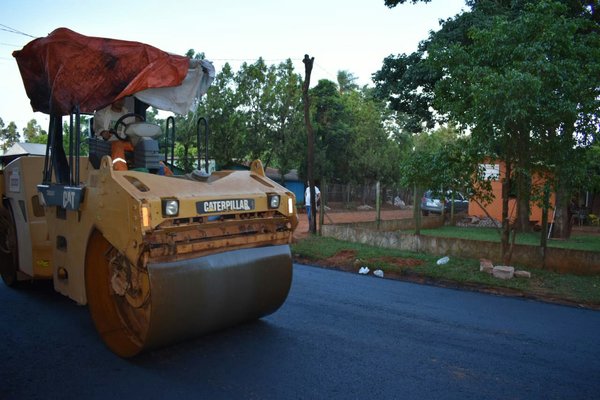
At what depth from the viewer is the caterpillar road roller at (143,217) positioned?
12.7 ft

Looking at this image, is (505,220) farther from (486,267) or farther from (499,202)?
(499,202)

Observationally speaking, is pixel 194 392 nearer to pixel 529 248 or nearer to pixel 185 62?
pixel 185 62

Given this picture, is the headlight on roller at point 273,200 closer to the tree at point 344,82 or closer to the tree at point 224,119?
the tree at point 224,119

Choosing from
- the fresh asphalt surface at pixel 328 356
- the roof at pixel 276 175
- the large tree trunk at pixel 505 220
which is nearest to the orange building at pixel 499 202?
the large tree trunk at pixel 505 220

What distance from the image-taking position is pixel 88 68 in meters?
4.44

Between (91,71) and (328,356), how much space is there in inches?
134

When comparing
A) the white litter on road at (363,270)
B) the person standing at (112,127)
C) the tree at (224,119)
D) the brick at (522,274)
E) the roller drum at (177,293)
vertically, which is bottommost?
the white litter on road at (363,270)

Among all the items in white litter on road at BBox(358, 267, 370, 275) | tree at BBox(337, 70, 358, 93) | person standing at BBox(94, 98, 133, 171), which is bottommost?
white litter on road at BBox(358, 267, 370, 275)

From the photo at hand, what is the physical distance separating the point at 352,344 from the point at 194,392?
5.51 ft

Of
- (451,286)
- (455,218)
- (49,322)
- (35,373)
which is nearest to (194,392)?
(35,373)

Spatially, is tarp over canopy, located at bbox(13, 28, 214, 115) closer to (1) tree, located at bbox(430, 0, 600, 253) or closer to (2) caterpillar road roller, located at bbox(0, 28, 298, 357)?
(2) caterpillar road roller, located at bbox(0, 28, 298, 357)

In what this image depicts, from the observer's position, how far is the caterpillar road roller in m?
3.87

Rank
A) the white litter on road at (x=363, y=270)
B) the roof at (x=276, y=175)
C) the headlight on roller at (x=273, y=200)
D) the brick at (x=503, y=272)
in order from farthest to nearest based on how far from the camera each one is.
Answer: the roof at (x=276, y=175)
the white litter on road at (x=363, y=270)
the brick at (x=503, y=272)
the headlight on roller at (x=273, y=200)

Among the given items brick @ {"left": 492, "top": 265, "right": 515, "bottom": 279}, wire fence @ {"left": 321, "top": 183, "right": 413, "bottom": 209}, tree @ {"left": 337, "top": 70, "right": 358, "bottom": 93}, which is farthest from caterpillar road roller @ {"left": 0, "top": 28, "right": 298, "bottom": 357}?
tree @ {"left": 337, "top": 70, "right": 358, "bottom": 93}
